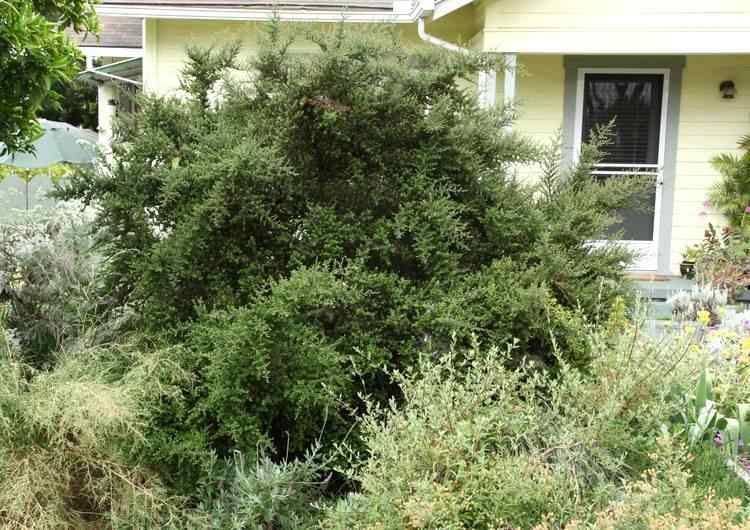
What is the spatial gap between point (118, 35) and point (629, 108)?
8.57 m

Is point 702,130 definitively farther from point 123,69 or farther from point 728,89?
point 123,69

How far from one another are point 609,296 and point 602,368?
0.77 m

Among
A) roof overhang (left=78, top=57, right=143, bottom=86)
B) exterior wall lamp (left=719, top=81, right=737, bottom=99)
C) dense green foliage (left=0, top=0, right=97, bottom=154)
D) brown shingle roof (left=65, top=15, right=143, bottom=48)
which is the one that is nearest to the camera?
dense green foliage (left=0, top=0, right=97, bottom=154)

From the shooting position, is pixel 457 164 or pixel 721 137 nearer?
pixel 457 164

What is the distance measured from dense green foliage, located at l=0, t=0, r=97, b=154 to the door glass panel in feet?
22.7

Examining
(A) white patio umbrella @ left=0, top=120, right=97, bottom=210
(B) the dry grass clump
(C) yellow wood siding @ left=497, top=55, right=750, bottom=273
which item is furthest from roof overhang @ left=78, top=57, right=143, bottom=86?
(B) the dry grass clump

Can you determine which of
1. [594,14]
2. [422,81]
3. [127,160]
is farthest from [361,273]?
[594,14]

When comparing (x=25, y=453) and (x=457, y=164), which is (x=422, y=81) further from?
(x=25, y=453)

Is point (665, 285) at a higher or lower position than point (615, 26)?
lower

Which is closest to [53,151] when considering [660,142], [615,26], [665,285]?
[615,26]

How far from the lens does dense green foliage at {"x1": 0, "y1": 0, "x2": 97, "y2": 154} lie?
10.4ft

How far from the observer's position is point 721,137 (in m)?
9.18

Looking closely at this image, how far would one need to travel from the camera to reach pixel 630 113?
9.29m

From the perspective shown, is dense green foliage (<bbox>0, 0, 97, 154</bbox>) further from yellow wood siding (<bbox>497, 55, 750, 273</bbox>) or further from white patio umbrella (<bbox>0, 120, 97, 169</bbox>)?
white patio umbrella (<bbox>0, 120, 97, 169</bbox>)
